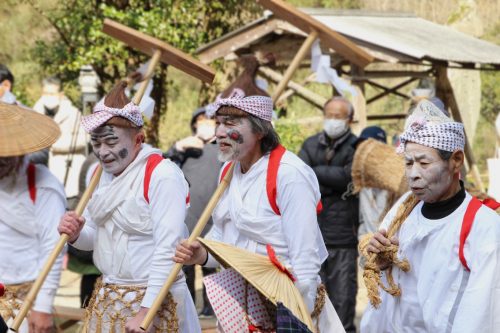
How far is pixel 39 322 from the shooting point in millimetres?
6020

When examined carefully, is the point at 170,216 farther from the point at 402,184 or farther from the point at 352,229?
the point at 352,229

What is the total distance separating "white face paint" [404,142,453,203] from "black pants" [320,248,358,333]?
188 inches

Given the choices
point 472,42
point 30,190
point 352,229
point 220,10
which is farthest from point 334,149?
point 220,10

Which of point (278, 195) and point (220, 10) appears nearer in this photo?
point (278, 195)

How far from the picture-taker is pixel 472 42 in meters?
14.8

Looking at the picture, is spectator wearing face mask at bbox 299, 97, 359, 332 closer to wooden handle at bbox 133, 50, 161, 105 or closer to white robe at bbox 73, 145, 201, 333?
wooden handle at bbox 133, 50, 161, 105

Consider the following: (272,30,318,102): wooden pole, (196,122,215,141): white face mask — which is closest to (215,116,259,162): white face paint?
(272,30,318,102): wooden pole

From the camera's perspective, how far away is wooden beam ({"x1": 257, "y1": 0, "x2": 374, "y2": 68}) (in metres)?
6.30

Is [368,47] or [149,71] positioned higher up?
[149,71]

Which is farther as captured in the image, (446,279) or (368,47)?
(368,47)

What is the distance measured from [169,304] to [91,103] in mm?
9661

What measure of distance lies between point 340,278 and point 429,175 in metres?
4.90

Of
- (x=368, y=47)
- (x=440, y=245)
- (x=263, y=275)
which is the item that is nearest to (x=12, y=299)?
(x=263, y=275)

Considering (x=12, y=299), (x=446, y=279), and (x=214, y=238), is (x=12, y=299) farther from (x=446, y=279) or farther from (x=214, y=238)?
(x=446, y=279)
